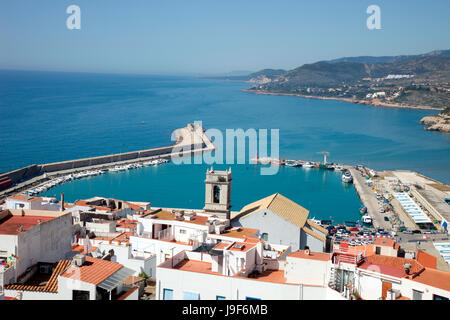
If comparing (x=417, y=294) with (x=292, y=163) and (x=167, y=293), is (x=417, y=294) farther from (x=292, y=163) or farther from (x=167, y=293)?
(x=292, y=163)

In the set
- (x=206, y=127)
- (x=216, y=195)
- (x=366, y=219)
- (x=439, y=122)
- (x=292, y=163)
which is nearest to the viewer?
(x=216, y=195)

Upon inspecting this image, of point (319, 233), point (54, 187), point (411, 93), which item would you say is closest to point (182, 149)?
point (54, 187)

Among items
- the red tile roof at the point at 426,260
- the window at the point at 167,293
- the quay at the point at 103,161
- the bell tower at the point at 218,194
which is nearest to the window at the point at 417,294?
the window at the point at 167,293

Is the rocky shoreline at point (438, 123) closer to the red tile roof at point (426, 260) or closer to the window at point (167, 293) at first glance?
the red tile roof at point (426, 260)

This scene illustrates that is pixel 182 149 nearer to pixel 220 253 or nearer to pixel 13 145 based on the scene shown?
pixel 13 145

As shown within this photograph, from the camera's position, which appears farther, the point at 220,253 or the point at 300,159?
the point at 300,159

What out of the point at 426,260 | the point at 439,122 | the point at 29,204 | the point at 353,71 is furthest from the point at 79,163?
the point at 353,71
